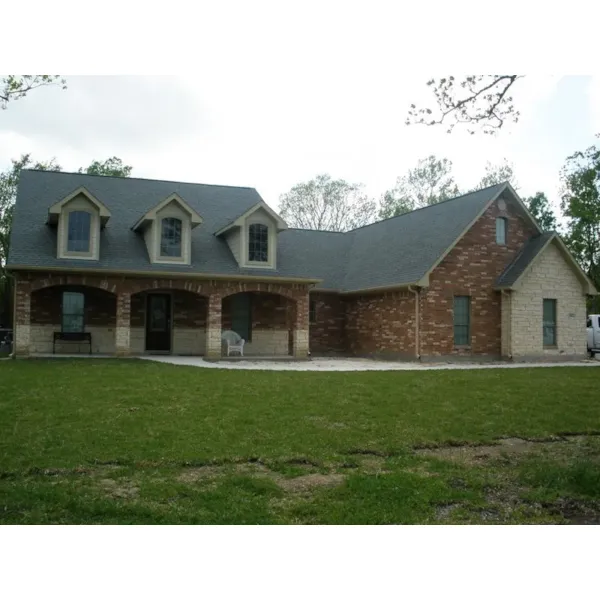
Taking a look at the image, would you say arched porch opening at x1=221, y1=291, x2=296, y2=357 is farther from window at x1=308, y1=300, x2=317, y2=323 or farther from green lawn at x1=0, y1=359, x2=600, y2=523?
green lawn at x1=0, y1=359, x2=600, y2=523

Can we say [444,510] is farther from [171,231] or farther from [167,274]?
[171,231]

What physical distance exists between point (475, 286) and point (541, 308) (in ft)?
9.66

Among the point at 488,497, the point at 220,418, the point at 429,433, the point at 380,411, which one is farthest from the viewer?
the point at 380,411

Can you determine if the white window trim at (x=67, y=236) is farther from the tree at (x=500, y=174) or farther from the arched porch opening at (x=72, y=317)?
the tree at (x=500, y=174)

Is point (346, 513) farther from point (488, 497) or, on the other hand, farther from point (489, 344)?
point (489, 344)

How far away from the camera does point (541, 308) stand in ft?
82.1

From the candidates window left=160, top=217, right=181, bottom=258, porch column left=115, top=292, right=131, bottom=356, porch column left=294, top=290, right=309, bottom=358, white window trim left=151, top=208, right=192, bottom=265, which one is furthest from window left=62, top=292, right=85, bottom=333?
porch column left=294, top=290, right=309, bottom=358

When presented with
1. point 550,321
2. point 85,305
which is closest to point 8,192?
point 85,305

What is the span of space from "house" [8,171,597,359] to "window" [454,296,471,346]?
41mm

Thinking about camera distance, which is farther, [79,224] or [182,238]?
[182,238]

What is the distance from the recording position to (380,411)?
10898mm

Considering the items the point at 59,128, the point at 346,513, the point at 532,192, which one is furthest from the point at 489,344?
the point at 532,192

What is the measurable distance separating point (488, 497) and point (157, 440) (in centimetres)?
406

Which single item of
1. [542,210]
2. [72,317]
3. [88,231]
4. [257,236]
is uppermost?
[542,210]
